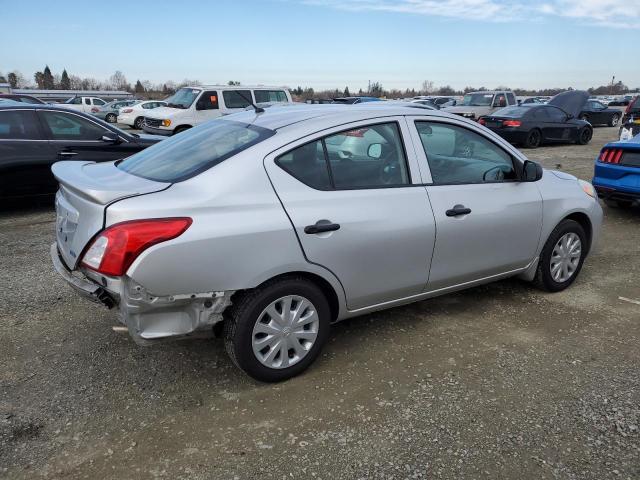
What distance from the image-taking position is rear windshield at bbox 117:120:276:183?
295cm

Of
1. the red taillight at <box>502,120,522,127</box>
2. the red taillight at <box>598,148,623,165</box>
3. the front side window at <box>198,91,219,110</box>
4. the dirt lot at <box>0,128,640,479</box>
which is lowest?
the dirt lot at <box>0,128,640,479</box>

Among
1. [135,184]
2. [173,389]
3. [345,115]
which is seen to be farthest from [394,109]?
[173,389]

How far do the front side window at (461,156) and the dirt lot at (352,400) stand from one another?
3.66ft

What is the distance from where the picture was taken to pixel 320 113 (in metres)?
3.32

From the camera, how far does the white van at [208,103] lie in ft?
49.5

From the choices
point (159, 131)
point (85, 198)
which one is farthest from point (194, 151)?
point (159, 131)

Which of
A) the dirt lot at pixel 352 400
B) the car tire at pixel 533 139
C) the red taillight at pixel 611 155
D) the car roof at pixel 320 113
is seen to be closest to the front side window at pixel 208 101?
the car tire at pixel 533 139

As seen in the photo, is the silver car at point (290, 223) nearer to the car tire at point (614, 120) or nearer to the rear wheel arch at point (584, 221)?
the rear wheel arch at point (584, 221)

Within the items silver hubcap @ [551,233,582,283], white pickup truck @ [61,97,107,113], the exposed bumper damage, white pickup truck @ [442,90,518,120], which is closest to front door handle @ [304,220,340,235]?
the exposed bumper damage

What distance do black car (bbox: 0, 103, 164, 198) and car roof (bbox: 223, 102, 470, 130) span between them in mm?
4203

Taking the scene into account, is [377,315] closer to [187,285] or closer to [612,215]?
[187,285]

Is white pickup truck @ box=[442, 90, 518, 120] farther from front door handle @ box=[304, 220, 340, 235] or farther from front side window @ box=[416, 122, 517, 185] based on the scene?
front door handle @ box=[304, 220, 340, 235]

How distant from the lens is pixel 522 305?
425cm

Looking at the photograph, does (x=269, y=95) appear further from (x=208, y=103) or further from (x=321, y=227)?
(x=321, y=227)
